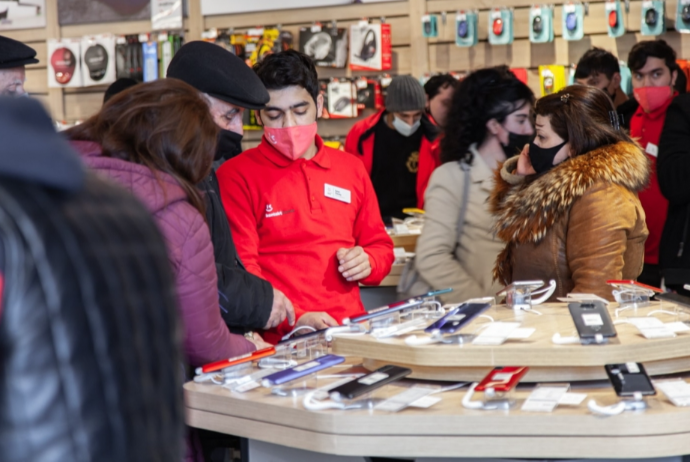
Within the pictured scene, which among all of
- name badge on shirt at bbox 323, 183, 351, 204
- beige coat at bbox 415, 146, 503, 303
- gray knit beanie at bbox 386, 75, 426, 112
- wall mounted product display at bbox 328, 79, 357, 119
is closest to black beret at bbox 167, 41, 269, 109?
name badge on shirt at bbox 323, 183, 351, 204

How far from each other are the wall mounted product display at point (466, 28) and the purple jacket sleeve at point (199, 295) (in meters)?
4.32

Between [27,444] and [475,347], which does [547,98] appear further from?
[27,444]

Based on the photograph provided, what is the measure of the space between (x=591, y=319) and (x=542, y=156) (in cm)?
84

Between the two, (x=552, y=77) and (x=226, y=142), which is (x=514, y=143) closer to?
(x=226, y=142)

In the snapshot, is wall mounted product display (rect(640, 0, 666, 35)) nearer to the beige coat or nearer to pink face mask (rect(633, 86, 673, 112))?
pink face mask (rect(633, 86, 673, 112))

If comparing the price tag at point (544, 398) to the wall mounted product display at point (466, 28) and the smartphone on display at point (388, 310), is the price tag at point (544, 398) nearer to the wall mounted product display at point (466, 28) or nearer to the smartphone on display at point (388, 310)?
the smartphone on display at point (388, 310)

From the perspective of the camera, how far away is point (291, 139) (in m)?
2.52

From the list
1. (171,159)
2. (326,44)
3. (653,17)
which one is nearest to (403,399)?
(171,159)

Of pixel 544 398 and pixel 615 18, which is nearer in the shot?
pixel 544 398

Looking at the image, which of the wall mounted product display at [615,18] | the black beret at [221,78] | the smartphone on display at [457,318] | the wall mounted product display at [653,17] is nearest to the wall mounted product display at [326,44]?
the wall mounted product display at [615,18]

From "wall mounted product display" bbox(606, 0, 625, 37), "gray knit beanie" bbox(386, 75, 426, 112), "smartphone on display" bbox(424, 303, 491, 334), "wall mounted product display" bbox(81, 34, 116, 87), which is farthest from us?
"wall mounted product display" bbox(81, 34, 116, 87)

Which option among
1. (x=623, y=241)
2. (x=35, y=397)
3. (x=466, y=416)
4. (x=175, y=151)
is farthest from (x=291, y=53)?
(x=35, y=397)

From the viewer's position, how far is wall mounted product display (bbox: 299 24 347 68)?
593cm

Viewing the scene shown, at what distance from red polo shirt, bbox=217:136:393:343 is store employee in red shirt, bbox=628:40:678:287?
2.04 meters
